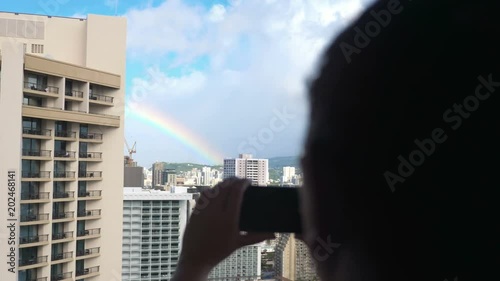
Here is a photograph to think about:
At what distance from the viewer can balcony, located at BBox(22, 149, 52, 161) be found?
17.4 ft

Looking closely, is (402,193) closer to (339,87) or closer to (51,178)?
(339,87)

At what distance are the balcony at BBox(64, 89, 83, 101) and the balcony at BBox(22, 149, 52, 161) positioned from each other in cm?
77

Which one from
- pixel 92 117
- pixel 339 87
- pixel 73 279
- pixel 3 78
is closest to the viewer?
pixel 339 87

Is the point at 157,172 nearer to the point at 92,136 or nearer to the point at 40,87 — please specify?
the point at 40,87

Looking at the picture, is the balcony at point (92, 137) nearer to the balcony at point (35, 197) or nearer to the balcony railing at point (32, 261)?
the balcony at point (35, 197)

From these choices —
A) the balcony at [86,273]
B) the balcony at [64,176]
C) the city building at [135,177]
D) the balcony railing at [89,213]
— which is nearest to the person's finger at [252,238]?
the city building at [135,177]

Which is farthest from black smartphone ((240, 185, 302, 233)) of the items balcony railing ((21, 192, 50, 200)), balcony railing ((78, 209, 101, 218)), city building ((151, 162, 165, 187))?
balcony railing ((78, 209, 101, 218))

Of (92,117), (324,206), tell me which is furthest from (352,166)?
(92,117)

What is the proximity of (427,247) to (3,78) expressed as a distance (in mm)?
5501

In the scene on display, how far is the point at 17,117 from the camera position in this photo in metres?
5.09

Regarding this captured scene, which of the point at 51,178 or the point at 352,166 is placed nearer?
the point at 352,166

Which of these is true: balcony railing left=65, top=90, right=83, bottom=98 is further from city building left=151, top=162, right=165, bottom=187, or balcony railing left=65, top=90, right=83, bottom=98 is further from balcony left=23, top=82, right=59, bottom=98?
city building left=151, top=162, right=165, bottom=187

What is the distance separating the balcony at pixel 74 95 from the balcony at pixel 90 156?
0.73 metres

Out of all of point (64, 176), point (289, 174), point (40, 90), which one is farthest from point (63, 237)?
Result: point (289, 174)
